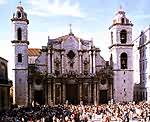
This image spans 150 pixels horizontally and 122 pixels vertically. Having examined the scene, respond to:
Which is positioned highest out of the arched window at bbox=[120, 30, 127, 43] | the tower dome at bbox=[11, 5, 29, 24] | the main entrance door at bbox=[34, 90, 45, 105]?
the tower dome at bbox=[11, 5, 29, 24]

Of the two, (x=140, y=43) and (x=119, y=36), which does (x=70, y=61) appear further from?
(x=140, y=43)

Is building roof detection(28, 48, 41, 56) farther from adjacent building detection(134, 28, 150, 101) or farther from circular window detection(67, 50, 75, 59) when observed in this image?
adjacent building detection(134, 28, 150, 101)

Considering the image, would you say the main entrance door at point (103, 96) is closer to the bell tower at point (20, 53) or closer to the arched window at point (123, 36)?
the arched window at point (123, 36)

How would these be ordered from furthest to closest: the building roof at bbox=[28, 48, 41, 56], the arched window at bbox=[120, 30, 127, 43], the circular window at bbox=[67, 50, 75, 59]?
1. the building roof at bbox=[28, 48, 41, 56]
2. the arched window at bbox=[120, 30, 127, 43]
3. the circular window at bbox=[67, 50, 75, 59]

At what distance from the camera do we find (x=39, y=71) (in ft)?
183

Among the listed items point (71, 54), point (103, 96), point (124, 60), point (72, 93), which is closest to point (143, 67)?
point (124, 60)

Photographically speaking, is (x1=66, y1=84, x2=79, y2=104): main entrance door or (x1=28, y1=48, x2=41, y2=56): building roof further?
(x1=28, y1=48, x2=41, y2=56): building roof

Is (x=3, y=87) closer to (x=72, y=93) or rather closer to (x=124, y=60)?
(x=72, y=93)

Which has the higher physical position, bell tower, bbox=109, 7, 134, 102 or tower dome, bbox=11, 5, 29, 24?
tower dome, bbox=11, 5, 29, 24

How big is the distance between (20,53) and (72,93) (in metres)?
9.52

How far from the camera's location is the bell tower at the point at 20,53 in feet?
177

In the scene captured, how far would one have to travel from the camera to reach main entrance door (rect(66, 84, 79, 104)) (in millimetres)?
56469

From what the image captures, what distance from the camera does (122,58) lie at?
2261 inches

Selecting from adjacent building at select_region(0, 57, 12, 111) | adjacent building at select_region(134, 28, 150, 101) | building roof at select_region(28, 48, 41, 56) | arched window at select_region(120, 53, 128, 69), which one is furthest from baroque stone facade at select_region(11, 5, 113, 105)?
adjacent building at select_region(0, 57, 12, 111)
